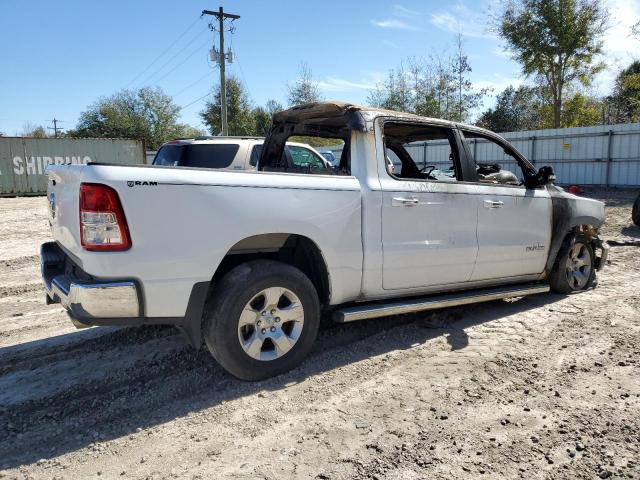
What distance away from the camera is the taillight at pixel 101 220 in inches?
115

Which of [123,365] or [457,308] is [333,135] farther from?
[123,365]

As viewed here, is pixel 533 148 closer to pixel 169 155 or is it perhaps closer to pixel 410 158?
pixel 169 155

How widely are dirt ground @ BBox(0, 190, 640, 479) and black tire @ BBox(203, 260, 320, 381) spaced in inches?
5.7

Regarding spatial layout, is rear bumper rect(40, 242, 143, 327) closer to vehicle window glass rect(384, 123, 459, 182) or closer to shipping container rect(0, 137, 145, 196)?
vehicle window glass rect(384, 123, 459, 182)

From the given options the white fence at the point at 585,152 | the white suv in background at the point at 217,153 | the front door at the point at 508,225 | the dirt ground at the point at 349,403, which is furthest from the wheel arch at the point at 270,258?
the white fence at the point at 585,152

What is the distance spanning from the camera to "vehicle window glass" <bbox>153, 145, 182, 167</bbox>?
860 cm

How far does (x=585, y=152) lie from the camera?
1955 cm

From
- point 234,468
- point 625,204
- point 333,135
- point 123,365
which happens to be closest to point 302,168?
point 333,135

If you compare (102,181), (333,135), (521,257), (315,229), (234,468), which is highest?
(333,135)

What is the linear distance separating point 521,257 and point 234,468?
3.64 metres

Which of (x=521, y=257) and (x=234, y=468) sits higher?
(x=521, y=257)

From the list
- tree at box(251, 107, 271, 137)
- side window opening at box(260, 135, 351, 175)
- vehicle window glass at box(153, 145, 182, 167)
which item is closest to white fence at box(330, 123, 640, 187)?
side window opening at box(260, 135, 351, 175)

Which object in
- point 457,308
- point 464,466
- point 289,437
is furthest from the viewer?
point 457,308

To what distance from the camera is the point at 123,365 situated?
393 centimetres
